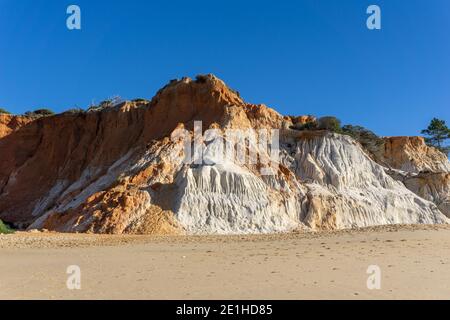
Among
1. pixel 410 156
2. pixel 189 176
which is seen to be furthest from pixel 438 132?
pixel 189 176

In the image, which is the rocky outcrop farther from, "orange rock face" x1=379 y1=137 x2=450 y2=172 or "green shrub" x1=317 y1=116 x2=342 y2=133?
"green shrub" x1=317 y1=116 x2=342 y2=133

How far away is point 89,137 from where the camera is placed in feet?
168

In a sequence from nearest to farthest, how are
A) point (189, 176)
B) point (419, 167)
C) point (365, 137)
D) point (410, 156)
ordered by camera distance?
point (189, 176), point (419, 167), point (410, 156), point (365, 137)

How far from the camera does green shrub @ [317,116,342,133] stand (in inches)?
2060

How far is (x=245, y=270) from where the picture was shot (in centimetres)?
1097

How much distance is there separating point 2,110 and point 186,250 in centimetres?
6008

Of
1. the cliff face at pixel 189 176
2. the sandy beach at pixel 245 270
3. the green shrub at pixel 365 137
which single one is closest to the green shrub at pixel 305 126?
the cliff face at pixel 189 176

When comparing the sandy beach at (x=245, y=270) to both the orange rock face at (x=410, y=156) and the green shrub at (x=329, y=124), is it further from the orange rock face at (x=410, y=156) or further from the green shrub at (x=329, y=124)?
the orange rock face at (x=410, y=156)

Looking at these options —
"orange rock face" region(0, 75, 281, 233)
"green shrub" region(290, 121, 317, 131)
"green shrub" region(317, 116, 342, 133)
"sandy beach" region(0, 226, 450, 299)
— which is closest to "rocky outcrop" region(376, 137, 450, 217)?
"green shrub" region(317, 116, 342, 133)

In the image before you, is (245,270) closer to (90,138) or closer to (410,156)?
(90,138)

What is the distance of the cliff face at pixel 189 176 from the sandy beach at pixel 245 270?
14.0 meters

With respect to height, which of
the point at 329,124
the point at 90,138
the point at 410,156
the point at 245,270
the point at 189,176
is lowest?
the point at 245,270

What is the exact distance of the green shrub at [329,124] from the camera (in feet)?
172

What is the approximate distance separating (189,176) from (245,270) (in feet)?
74.6
